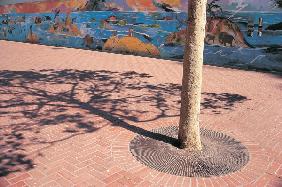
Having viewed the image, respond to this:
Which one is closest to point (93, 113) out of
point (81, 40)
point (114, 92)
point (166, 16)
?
point (114, 92)

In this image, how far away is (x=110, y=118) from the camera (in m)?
6.96

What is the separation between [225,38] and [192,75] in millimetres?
8533

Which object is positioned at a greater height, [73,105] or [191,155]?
[73,105]

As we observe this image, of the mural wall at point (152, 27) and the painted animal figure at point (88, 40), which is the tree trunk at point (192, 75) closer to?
the mural wall at point (152, 27)

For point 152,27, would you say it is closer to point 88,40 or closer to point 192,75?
point 88,40

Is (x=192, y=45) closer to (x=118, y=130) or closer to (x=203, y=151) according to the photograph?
(x=203, y=151)

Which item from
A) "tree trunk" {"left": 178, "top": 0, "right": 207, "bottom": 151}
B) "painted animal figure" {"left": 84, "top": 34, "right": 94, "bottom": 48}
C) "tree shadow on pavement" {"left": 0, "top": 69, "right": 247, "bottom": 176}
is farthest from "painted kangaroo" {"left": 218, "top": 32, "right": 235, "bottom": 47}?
"tree trunk" {"left": 178, "top": 0, "right": 207, "bottom": 151}

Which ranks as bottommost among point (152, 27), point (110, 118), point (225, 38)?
point (110, 118)

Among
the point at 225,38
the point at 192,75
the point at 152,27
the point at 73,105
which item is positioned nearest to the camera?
the point at 192,75

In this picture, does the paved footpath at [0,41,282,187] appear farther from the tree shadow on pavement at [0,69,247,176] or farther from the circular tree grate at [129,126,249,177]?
the circular tree grate at [129,126,249,177]

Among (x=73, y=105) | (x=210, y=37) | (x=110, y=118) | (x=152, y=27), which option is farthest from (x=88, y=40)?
(x=110, y=118)

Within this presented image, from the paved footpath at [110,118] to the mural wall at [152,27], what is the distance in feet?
3.70

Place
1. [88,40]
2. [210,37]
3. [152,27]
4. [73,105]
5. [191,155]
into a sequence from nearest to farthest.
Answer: [191,155] → [73,105] → [210,37] → [152,27] → [88,40]

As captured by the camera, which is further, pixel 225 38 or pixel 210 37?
pixel 210 37
